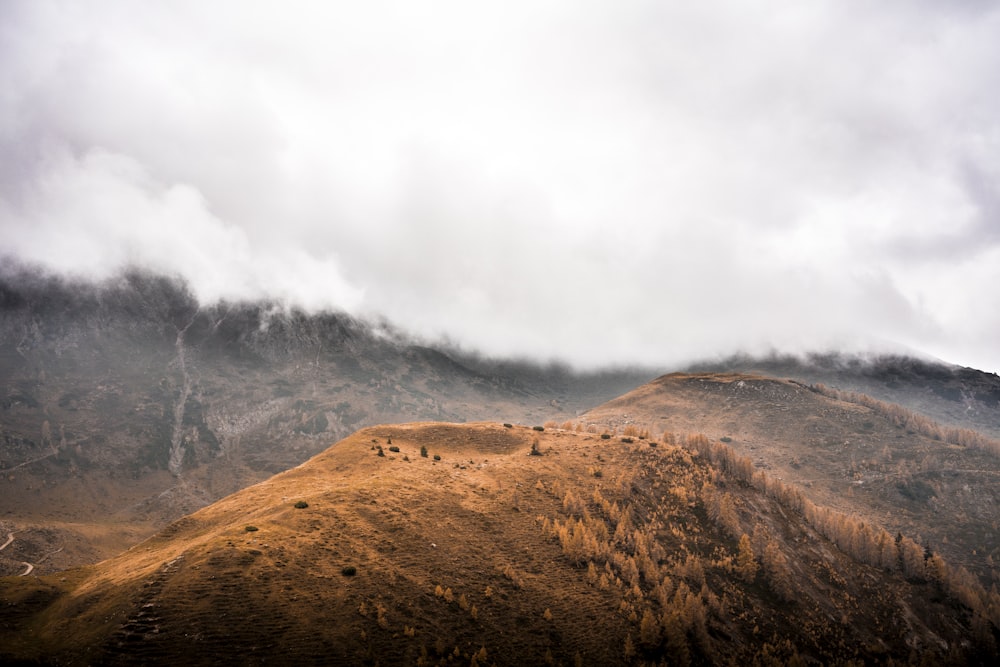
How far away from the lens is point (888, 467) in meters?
154

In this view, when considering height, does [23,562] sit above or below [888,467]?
below

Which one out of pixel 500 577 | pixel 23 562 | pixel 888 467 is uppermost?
pixel 500 577

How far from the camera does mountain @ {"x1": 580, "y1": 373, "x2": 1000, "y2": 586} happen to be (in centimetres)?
12294

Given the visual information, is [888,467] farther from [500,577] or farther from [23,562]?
[23,562]

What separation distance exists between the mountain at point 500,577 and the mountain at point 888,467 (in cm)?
3370

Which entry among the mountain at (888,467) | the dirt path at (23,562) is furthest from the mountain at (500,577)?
the dirt path at (23,562)

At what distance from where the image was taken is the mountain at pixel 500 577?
35.4 meters

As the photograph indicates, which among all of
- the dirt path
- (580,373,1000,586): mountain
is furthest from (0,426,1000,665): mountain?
the dirt path

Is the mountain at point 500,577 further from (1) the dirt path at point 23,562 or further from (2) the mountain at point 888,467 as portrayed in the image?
(1) the dirt path at point 23,562

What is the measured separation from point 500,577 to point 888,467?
170 meters

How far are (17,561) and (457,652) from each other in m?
115

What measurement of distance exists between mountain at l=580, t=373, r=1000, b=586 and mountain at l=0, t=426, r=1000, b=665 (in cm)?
3370

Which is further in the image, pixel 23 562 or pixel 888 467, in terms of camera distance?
pixel 888 467

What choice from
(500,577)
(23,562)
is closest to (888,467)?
(500,577)
